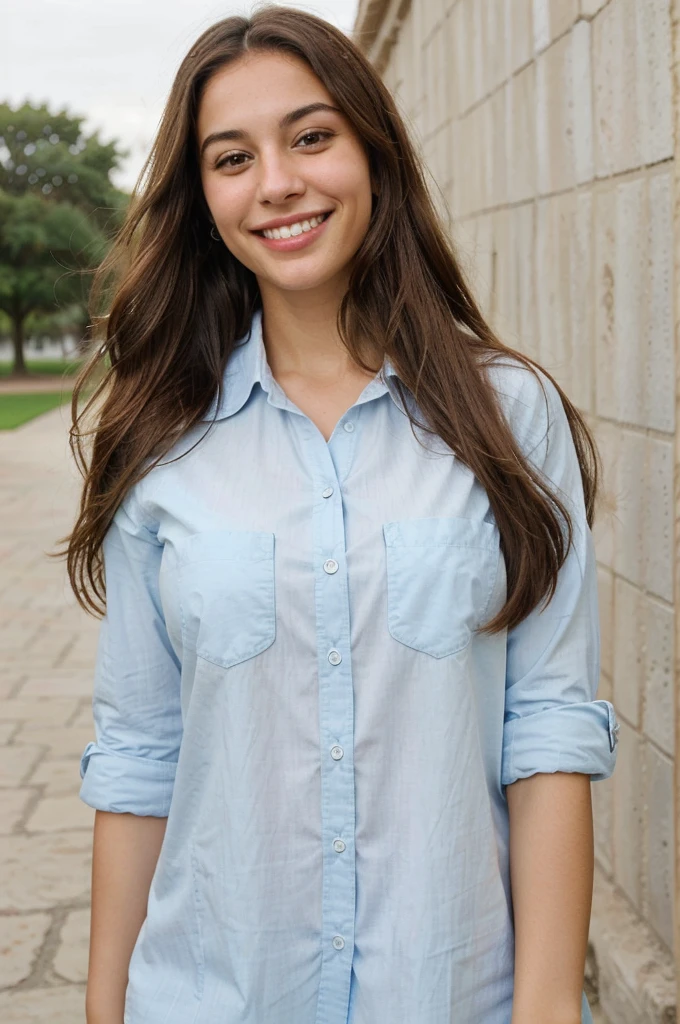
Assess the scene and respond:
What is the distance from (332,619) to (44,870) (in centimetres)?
309

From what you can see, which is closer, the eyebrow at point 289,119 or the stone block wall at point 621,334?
the eyebrow at point 289,119

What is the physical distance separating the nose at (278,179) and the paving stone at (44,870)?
9.81 feet

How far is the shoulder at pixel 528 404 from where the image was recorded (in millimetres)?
1663

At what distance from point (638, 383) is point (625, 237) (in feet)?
1.08

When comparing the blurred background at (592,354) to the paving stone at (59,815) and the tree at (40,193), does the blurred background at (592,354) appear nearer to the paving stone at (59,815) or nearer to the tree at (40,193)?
the paving stone at (59,815)

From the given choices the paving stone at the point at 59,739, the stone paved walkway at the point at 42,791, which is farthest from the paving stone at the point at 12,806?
the paving stone at the point at 59,739

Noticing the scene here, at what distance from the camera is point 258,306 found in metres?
1.96

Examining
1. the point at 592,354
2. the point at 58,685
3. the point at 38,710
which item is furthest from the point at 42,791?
the point at 592,354

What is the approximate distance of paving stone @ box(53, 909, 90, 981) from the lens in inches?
142

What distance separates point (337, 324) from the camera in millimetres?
1842

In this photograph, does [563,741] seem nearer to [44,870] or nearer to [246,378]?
[246,378]

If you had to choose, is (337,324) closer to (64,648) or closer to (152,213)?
(152,213)

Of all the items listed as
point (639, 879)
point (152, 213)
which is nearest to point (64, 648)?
point (639, 879)

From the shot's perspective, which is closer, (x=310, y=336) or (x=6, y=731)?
(x=310, y=336)
